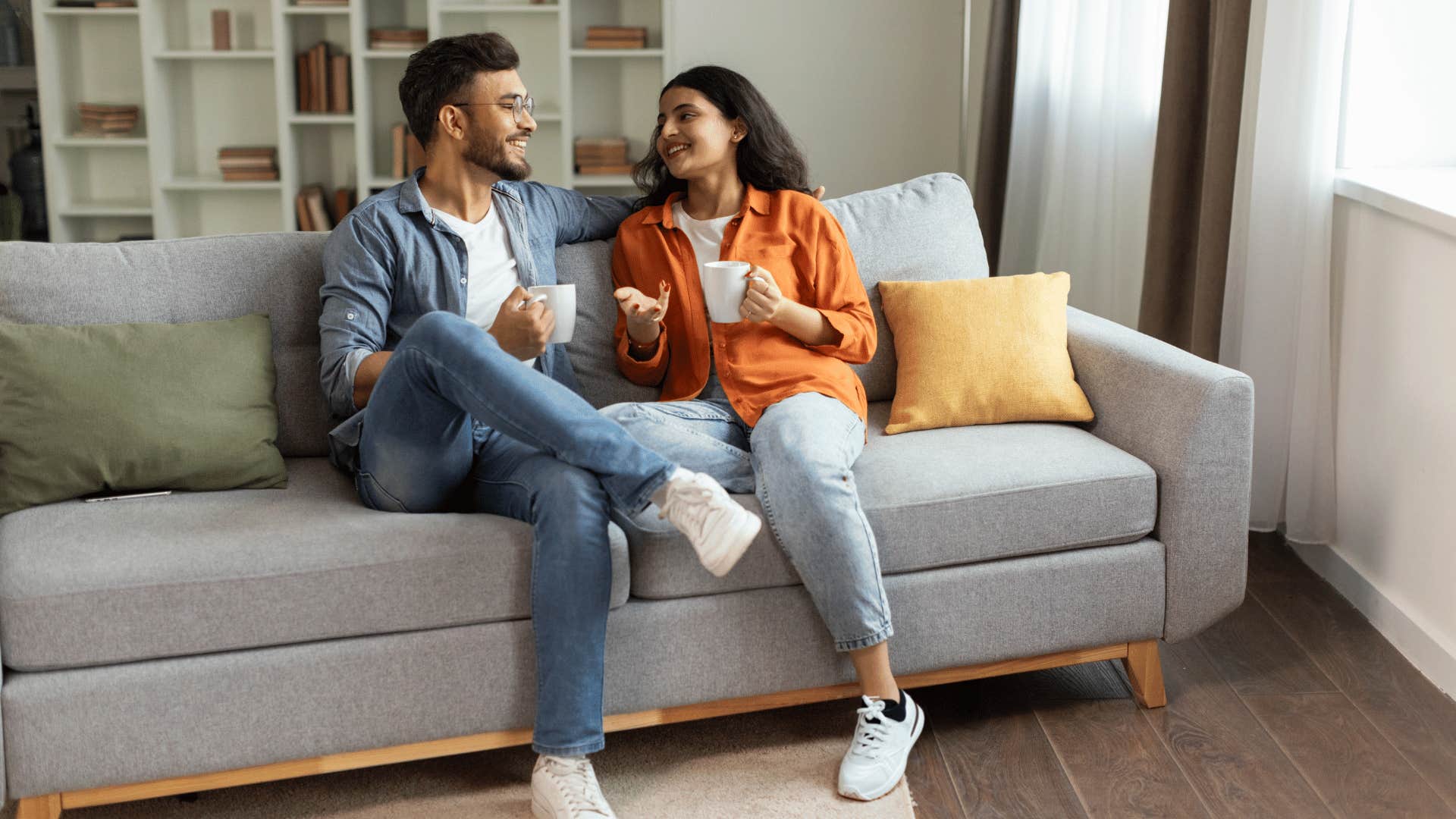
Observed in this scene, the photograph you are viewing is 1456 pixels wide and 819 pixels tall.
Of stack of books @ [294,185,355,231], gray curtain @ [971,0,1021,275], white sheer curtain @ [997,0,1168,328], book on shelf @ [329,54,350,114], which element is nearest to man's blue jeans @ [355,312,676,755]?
white sheer curtain @ [997,0,1168,328]

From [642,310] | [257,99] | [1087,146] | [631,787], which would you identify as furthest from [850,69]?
[631,787]

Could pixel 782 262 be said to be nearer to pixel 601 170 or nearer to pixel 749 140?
pixel 749 140

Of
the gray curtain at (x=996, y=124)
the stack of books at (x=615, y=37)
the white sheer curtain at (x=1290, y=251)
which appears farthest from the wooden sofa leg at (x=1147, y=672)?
the stack of books at (x=615, y=37)

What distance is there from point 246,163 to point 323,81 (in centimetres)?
43

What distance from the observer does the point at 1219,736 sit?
2111 mm

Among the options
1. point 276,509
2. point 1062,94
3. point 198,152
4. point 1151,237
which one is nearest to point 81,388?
point 276,509

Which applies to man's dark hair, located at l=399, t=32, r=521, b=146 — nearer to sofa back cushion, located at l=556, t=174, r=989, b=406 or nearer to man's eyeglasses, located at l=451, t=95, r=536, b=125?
man's eyeglasses, located at l=451, t=95, r=536, b=125

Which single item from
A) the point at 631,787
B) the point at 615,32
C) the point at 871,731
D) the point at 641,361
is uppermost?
the point at 615,32

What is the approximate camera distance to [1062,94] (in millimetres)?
3932

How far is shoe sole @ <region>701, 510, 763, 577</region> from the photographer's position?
5.96 ft

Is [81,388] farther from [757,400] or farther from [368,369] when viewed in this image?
[757,400]

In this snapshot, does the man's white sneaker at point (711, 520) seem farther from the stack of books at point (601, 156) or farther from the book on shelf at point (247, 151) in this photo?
the book on shelf at point (247, 151)

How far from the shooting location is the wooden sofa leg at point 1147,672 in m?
2.21

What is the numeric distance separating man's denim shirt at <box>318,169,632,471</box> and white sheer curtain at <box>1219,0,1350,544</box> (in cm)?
150
